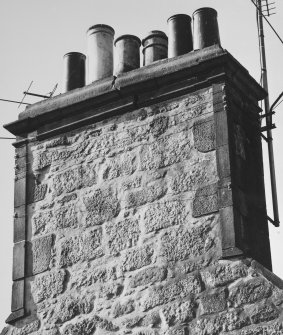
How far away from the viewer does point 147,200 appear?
880 cm

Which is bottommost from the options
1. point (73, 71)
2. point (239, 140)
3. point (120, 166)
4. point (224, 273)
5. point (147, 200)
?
point (224, 273)

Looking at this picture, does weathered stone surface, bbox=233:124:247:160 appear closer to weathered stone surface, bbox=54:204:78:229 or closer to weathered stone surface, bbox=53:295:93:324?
weathered stone surface, bbox=54:204:78:229

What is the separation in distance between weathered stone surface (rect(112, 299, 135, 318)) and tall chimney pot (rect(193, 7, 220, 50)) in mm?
1980

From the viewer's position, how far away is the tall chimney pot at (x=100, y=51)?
9.61 metres

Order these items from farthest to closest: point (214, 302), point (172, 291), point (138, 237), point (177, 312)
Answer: point (138, 237), point (172, 291), point (177, 312), point (214, 302)

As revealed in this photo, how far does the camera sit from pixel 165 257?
8.52 m

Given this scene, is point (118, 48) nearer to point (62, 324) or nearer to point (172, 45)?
point (172, 45)

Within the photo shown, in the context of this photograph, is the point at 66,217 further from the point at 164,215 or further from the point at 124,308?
the point at 124,308

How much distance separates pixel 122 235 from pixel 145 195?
32cm

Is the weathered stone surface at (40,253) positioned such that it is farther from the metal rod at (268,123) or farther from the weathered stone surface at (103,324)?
the metal rod at (268,123)

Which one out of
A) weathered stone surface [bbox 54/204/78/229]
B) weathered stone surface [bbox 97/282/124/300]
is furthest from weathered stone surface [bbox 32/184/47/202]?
weathered stone surface [bbox 97/282/124/300]

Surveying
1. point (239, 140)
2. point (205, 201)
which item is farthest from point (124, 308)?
point (239, 140)

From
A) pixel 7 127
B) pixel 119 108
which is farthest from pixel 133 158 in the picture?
pixel 7 127

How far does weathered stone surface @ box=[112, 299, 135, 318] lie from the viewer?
333 inches
